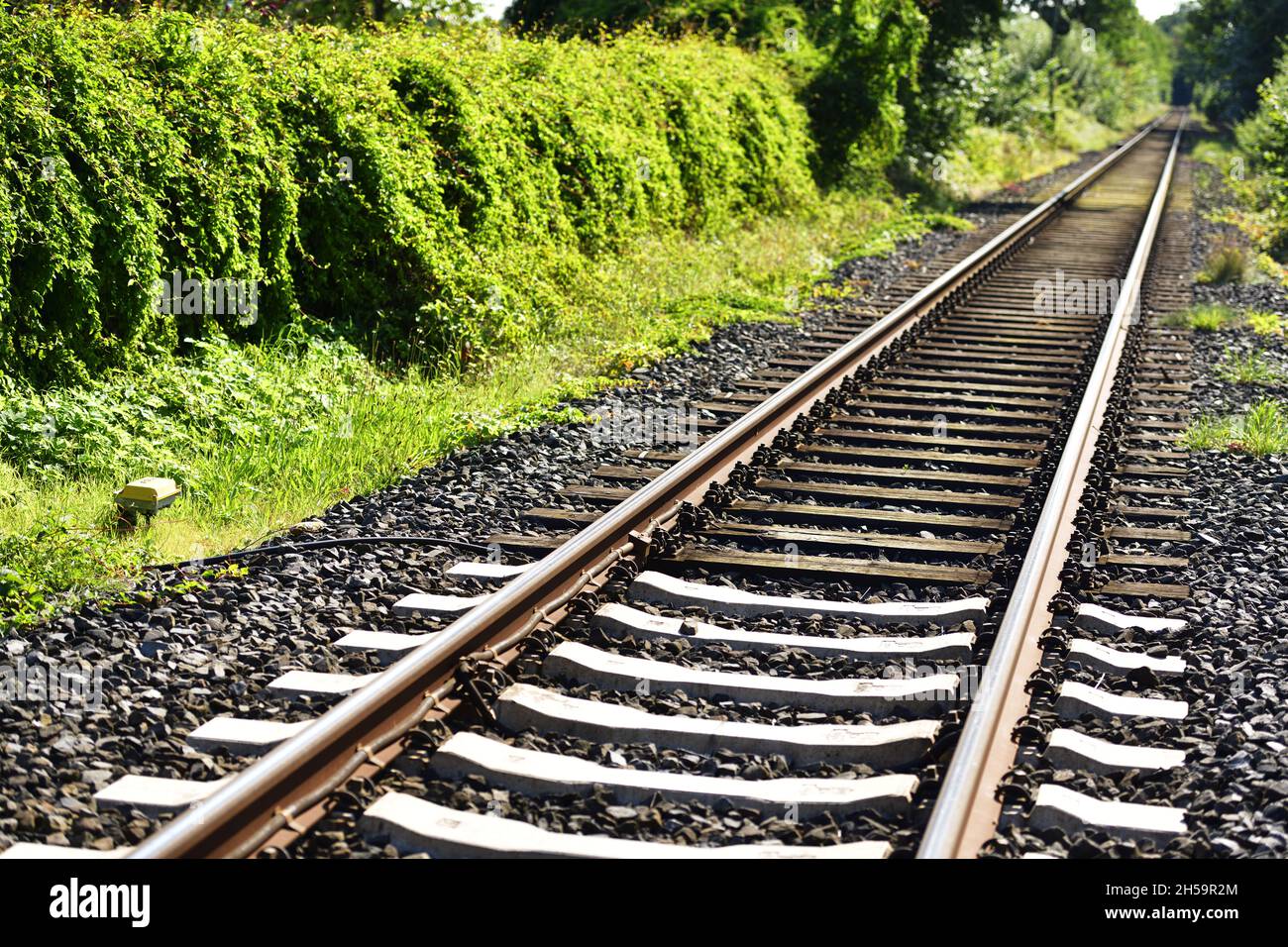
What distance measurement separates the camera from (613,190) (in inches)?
524

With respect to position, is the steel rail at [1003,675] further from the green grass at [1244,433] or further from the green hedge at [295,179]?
the green hedge at [295,179]

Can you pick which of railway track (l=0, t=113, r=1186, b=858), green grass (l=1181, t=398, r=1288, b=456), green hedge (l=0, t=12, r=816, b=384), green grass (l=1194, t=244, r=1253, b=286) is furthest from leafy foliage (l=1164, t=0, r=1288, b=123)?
railway track (l=0, t=113, r=1186, b=858)

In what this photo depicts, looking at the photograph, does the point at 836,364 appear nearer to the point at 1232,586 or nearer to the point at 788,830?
the point at 1232,586

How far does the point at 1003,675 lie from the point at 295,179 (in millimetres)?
6596

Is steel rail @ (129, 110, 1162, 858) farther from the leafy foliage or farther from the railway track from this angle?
the leafy foliage

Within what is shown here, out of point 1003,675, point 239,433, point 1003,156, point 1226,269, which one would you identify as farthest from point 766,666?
point 1003,156

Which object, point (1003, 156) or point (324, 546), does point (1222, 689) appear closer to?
point (324, 546)

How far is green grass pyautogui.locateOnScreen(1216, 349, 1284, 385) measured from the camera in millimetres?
9672

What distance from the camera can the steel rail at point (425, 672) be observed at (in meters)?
3.27

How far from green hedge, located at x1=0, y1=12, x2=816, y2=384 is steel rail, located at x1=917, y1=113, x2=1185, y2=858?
15.5 feet

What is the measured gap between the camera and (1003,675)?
4.20m

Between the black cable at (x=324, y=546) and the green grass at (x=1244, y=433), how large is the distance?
4455mm
